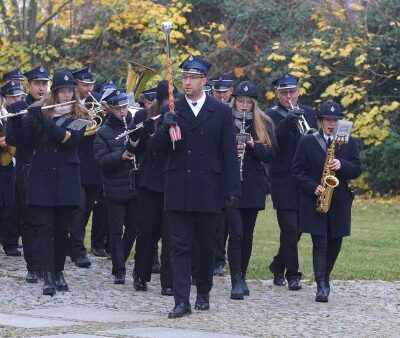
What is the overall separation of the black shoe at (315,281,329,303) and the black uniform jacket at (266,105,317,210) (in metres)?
1.12

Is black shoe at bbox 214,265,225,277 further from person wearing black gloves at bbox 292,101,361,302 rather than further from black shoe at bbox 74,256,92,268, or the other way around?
person wearing black gloves at bbox 292,101,361,302

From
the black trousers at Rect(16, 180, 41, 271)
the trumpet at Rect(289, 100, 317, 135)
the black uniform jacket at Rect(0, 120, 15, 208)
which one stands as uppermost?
the trumpet at Rect(289, 100, 317, 135)

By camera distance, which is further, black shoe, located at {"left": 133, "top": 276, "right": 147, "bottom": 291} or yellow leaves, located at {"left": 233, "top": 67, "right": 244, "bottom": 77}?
yellow leaves, located at {"left": 233, "top": 67, "right": 244, "bottom": 77}

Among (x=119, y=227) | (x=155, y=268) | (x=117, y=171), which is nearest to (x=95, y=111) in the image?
(x=117, y=171)

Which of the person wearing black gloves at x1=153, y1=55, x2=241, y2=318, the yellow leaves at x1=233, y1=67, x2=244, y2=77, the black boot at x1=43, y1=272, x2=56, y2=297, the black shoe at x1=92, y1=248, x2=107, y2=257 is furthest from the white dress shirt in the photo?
the yellow leaves at x1=233, y1=67, x2=244, y2=77

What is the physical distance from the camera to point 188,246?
10.7 metres

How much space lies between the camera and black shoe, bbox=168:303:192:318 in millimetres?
10430

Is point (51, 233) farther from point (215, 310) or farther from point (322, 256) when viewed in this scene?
point (322, 256)

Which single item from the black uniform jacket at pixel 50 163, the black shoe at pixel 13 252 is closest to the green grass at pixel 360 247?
the black shoe at pixel 13 252

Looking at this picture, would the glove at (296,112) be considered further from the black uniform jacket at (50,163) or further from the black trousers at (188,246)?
the black uniform jacket at (50,163)

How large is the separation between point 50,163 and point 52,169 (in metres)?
0.06

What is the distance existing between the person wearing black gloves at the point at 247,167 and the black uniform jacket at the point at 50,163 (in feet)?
5.09

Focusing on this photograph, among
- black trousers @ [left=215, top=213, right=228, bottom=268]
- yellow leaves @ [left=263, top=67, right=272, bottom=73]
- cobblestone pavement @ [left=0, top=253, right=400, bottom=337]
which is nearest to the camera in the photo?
cobblestone pavement @ [left=0, top=253, right=400, bottom=337]

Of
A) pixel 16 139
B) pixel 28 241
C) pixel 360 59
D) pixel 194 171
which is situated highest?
pixel 360 59
